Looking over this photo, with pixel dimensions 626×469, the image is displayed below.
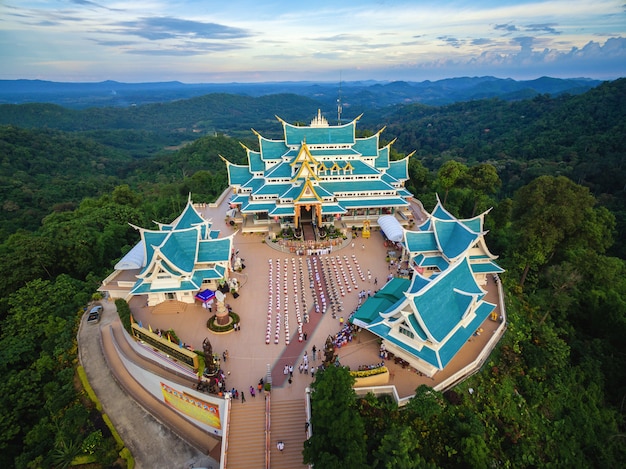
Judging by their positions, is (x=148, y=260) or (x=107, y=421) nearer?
(x=107, y=421)

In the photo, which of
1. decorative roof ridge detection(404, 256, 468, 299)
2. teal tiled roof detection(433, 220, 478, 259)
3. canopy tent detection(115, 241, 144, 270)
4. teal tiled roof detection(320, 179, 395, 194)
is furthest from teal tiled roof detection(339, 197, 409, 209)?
canopy tent detection(115, 241, 144, 270)

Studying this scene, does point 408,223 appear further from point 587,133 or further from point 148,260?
point 587,133

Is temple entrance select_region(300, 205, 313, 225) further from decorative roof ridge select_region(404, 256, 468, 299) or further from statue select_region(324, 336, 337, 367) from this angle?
statue select_region(324, 336, 337, 367)

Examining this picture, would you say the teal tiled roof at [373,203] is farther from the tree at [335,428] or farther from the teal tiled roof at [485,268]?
the tree at [335,428]

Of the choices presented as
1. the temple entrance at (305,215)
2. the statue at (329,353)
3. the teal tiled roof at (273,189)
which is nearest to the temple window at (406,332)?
the statue at (329,353)

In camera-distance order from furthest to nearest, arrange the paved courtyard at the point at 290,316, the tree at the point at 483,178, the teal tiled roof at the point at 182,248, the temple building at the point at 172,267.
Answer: the tree at the point at 483,178, the teal tiled roof at the point at 182,248, the temple building at the point at 172,267, the paved courtyard at the point at 290,316

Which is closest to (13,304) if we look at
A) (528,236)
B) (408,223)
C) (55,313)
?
(55,313)

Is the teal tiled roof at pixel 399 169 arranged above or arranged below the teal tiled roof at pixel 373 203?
above
